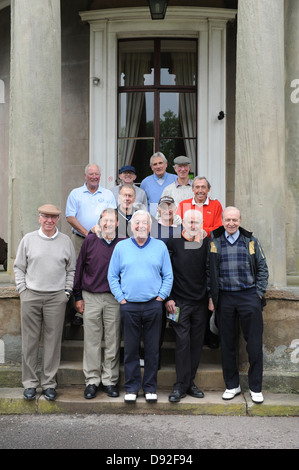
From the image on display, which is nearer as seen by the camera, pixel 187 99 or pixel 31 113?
pixel 31 113

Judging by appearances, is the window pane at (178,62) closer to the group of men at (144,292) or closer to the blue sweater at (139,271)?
the group of men at (144,292)

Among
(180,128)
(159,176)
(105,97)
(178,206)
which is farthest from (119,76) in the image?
(178,206)

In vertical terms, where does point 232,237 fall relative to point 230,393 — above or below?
above

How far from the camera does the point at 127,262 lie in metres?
4.69

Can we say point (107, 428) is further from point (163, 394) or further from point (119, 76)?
point (119, 76)

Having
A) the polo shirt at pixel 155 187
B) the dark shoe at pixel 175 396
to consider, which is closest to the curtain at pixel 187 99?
the polo shirt at pixel 155 187

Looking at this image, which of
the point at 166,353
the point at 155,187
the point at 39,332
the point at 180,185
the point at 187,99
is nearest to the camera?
the point at 39,332

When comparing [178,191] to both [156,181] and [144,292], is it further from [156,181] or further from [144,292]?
[144,292]

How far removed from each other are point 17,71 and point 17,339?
2723 mm

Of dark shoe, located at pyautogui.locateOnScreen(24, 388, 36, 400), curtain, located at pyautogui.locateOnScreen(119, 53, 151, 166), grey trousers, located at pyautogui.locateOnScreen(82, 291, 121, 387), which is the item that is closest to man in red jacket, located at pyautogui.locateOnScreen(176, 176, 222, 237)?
grey trousers, located at pyautogui.locateOnScreen(82, 291, 121, 387)

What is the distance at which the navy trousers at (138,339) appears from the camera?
4.70 metres

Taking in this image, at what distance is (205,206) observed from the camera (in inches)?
205

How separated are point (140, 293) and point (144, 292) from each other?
4 centimetres

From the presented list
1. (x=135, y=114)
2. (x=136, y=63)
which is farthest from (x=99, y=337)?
(x=136, y=63)
